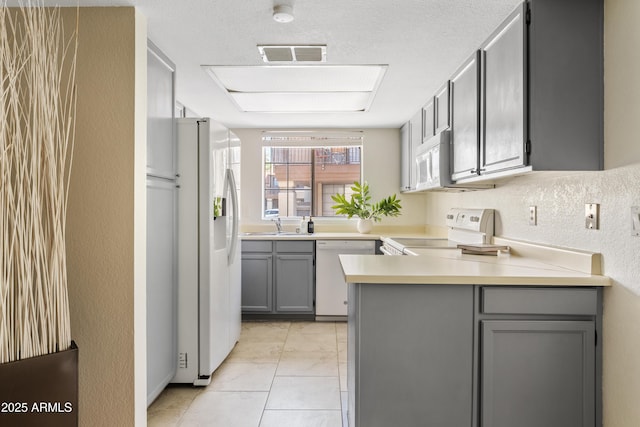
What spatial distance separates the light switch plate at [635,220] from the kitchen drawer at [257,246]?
10.4 ft

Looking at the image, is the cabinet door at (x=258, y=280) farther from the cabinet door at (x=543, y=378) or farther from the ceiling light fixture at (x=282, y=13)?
the cabinet door at (x=543, y=378)

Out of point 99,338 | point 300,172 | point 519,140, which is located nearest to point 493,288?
point 519,140

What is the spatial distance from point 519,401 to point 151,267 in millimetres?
1925

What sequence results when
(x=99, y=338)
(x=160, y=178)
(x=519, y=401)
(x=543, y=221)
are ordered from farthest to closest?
(x=160, y=178)
(x=543, y=221)
(x=99, y=338)
(x=519, y=401)

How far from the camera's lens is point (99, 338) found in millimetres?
1976

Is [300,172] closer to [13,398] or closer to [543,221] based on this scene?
Answer: [543,221]

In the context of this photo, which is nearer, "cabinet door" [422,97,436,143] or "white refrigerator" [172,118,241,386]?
"white refrigerator" [172,118,241,386]

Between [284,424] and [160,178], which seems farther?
[160,178]

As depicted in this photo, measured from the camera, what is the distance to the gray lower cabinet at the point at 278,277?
4.24 meters

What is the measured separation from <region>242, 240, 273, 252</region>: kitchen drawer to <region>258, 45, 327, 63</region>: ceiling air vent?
2.08 meters

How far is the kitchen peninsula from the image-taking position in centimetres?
170

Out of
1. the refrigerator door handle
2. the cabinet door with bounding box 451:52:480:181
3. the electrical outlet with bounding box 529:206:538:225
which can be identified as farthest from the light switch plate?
the refrigerator door handle

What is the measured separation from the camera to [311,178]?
198 inches

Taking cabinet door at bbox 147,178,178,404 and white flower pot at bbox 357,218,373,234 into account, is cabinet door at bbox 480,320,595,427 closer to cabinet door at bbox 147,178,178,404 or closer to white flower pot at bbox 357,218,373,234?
cabinet door at bbox 147,178,178,404
